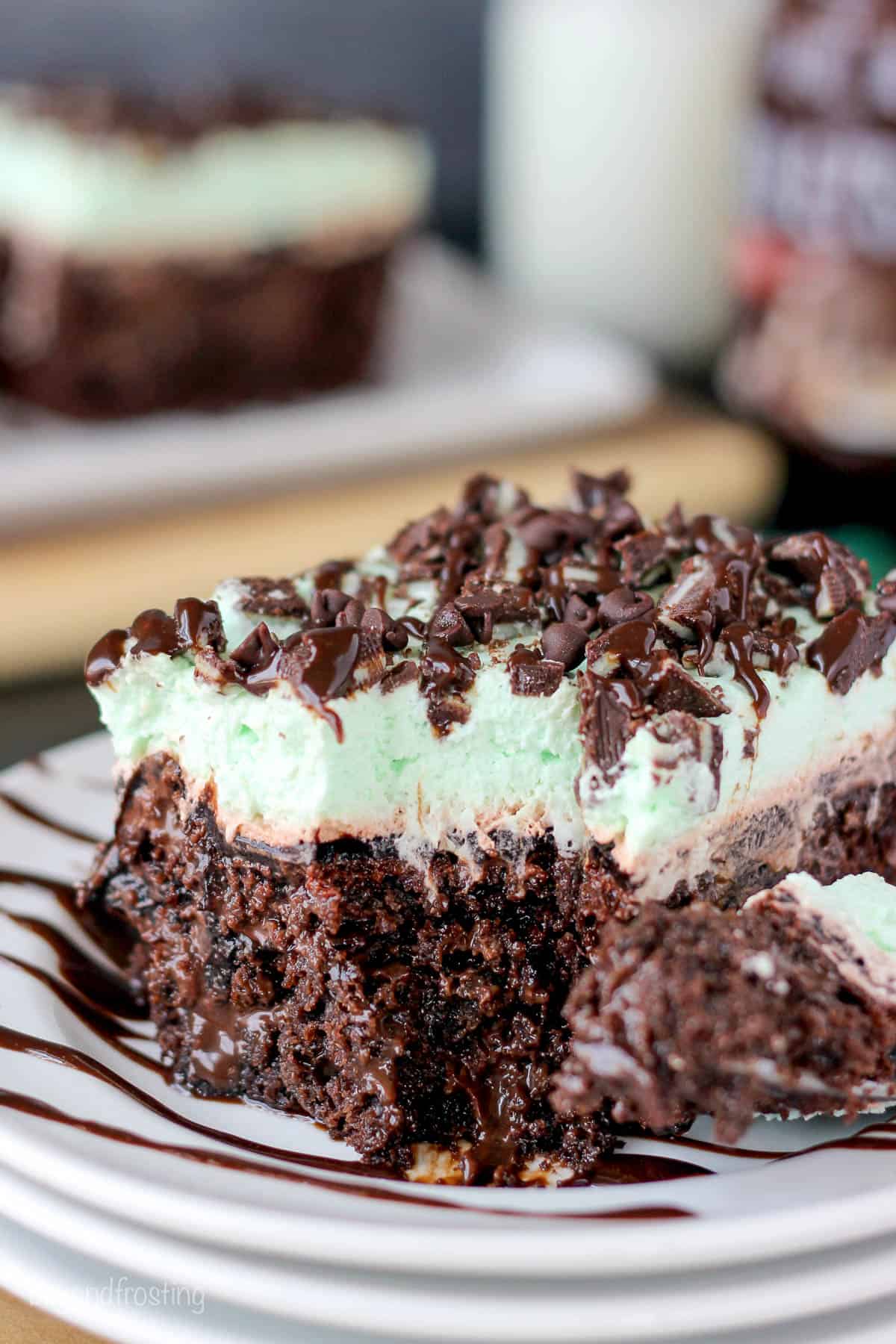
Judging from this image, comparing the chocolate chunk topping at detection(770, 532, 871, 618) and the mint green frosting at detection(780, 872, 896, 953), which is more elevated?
the chocolate chunk topping at detection(770, 532, 871, 618)

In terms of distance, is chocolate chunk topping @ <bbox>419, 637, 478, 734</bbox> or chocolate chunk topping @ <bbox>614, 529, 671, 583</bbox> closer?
chocolate chunk topping @ <bbox>419, 637, 478, 734</bbox>

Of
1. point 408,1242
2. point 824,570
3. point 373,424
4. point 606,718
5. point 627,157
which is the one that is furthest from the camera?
point 627,157

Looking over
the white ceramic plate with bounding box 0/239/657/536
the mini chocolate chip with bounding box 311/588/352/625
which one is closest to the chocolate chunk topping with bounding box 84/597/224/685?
the mini chocolate chip with bounding box 311/588/352/625

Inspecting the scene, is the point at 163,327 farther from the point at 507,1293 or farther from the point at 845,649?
the point at 507,1293

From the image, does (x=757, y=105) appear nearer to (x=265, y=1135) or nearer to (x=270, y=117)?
(x=270, y=117)

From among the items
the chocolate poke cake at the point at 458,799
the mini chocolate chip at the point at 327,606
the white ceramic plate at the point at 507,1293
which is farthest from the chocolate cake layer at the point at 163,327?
the white ceramic plate at the point at 507,1293

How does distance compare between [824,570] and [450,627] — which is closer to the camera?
[450,627]

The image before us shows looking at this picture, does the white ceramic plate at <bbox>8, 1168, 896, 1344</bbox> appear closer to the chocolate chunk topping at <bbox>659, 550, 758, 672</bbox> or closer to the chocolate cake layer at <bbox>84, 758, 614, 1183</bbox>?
the chocolate cake layer at <bbox>84, 758, 614, 1183</bbox>

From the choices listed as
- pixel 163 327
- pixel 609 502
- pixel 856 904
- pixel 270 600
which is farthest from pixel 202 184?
pixel 856 904

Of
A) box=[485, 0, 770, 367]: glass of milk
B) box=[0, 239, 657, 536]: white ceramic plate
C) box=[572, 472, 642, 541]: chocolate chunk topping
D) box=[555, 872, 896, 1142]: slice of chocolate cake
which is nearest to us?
box=[555, 872, 896, 1142]: slice of chocolate cake
